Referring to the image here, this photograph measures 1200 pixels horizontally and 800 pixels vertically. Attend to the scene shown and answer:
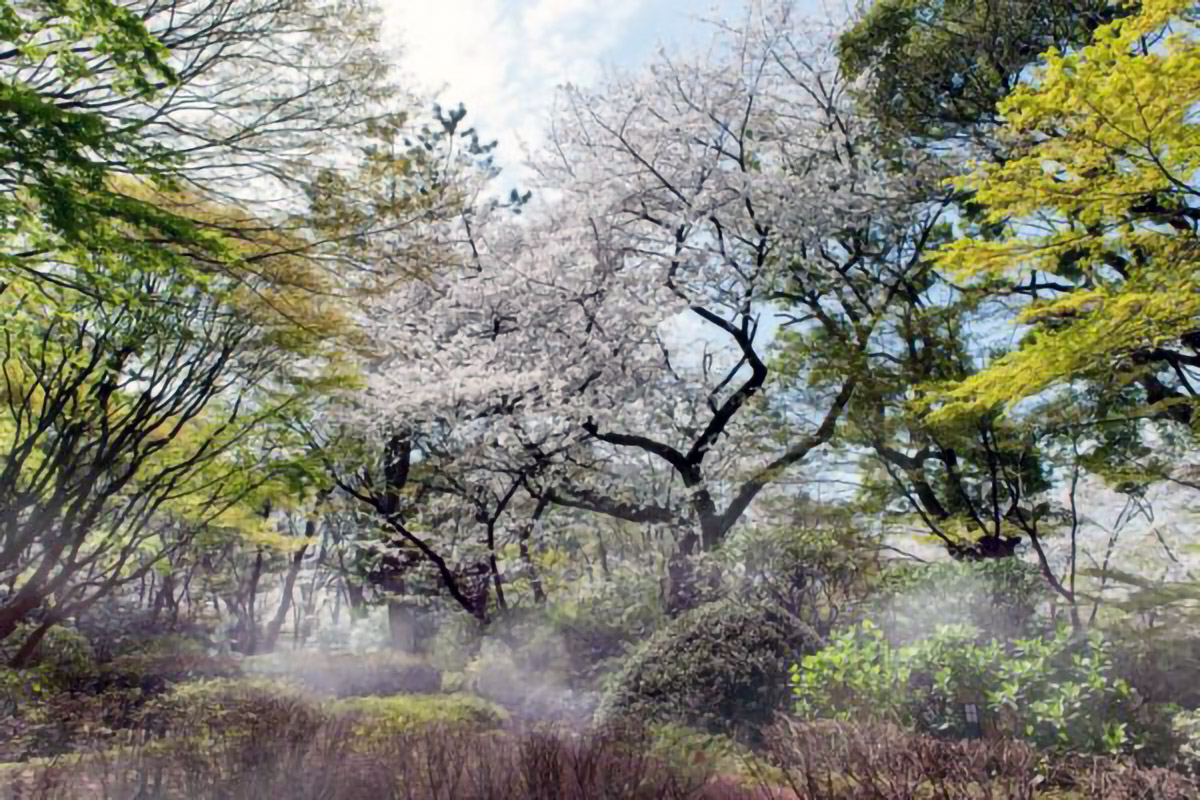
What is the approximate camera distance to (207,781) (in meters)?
4.10

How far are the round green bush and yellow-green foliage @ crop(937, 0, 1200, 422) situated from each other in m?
2.94

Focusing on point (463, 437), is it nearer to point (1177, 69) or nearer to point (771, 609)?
point (771, 609)

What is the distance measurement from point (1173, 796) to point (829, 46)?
9.96 meters

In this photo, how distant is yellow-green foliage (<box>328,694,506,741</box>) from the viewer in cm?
690

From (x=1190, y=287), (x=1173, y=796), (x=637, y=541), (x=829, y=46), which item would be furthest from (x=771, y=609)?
(x=637, y=541)

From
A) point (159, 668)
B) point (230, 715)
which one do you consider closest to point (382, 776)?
point (230, 715)

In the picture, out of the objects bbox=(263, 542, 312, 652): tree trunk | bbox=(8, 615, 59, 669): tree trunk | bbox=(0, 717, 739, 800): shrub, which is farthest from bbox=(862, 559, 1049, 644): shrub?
bbox=(263, 542, 312, 652): tree trunk

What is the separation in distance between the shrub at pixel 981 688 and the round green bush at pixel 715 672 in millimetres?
516

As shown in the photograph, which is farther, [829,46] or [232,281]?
[829,46]

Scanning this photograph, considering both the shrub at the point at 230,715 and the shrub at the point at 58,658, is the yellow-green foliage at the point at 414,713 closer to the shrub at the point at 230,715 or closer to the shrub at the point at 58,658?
the shrub at the point at 230,715

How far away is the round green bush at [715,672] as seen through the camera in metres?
6.86

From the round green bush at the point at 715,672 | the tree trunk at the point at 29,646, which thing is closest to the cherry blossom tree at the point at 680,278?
the round green bush at the point at 715,672

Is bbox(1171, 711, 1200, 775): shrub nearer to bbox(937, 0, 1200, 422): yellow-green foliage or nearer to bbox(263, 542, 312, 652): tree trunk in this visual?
bbox(937, 0, 1200, 422): yellow-green foliage

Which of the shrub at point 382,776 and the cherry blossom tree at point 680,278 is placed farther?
the cherry blossom tree at point 680,278
